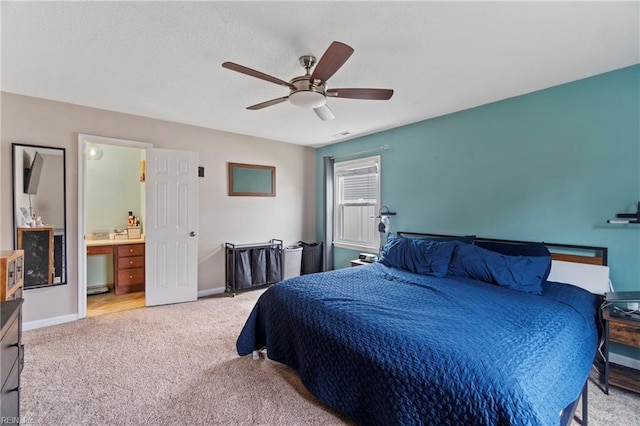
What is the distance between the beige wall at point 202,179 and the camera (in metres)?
3.05

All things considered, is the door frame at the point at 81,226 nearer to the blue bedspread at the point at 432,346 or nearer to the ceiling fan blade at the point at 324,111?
the blue bedspread at the point at 432,346

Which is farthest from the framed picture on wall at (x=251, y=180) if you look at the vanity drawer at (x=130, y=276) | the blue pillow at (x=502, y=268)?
the blue pillow at (x=502, y=268)

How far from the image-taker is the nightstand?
199 centimetres

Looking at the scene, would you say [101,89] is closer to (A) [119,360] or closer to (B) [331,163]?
(A) [119,360]

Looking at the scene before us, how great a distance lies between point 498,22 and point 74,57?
308 centimetres

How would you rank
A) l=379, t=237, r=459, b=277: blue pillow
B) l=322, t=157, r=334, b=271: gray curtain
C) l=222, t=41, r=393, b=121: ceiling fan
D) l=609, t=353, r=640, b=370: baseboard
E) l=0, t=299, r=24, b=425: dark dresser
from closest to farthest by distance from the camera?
l=0, t=299, r=24, b=425: dark dresser → l=222, t=41, r=393, b=121: ceiling fan → l=609, t=353, r=640, b=370: baseboard → l=379, t=237, r=459, b=277: blue pillow → l=322, t=157, r=334, b=271: gray curtain

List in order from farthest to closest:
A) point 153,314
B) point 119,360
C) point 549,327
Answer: point 153,314
point 119,360
point 549,327

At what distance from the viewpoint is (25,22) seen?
185cm

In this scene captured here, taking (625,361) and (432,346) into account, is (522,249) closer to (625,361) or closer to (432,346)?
(625,361)

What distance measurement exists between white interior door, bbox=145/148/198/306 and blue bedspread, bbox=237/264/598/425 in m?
1.92

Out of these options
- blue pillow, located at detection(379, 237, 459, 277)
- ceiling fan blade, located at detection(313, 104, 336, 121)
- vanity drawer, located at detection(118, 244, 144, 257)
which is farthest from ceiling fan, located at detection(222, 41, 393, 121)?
vanity drawer, located at detection(118, 244, 144, 257)

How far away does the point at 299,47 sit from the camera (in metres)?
2.10

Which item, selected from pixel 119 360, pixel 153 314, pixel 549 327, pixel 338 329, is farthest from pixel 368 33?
pixel 153 314

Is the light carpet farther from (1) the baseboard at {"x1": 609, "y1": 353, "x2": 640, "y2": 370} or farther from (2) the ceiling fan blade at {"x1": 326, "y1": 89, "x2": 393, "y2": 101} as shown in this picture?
(2) the ceiling fan blade at {"x1": 326, "y1": 89, "x2": 393, "y2": 101}
